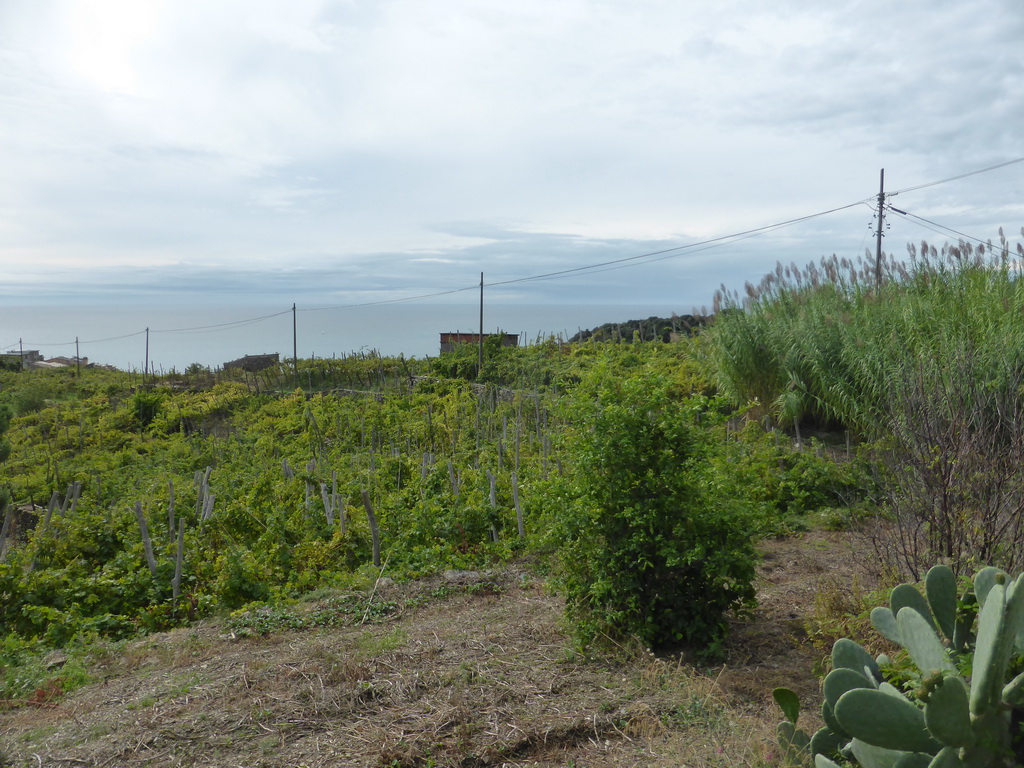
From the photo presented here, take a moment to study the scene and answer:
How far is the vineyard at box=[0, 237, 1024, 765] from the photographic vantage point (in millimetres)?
4746

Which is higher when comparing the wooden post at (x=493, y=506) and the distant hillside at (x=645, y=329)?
the distant hillside at (x=645, y=329)

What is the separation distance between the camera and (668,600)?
4.77m

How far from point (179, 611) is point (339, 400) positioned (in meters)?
14.4

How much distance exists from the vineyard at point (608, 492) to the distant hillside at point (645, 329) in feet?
8.23

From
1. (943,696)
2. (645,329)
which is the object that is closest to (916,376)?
(943,696)

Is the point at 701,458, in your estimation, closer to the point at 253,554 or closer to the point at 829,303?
the point at 253,554

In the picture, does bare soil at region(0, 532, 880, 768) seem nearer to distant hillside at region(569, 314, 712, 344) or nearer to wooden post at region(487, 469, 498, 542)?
wooden post at region(487, 469, 498, 542)

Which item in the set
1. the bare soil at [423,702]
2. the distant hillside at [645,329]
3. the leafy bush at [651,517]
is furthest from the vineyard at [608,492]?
the distant hillside at [645,329]

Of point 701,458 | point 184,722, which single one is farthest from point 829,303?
point 184,722

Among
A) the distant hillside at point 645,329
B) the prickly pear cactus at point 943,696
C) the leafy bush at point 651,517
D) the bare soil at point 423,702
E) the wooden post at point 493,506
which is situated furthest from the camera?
the distant hillside at point 645,329

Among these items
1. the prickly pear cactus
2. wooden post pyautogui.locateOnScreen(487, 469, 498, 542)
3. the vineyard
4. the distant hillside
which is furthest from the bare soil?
the distant hillside

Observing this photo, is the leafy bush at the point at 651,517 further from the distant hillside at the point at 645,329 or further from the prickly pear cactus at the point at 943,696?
the distant hillside at the point at 645,329

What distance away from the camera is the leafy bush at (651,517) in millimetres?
4668

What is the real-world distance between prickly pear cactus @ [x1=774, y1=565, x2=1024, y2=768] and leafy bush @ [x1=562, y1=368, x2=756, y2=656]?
187 cm
